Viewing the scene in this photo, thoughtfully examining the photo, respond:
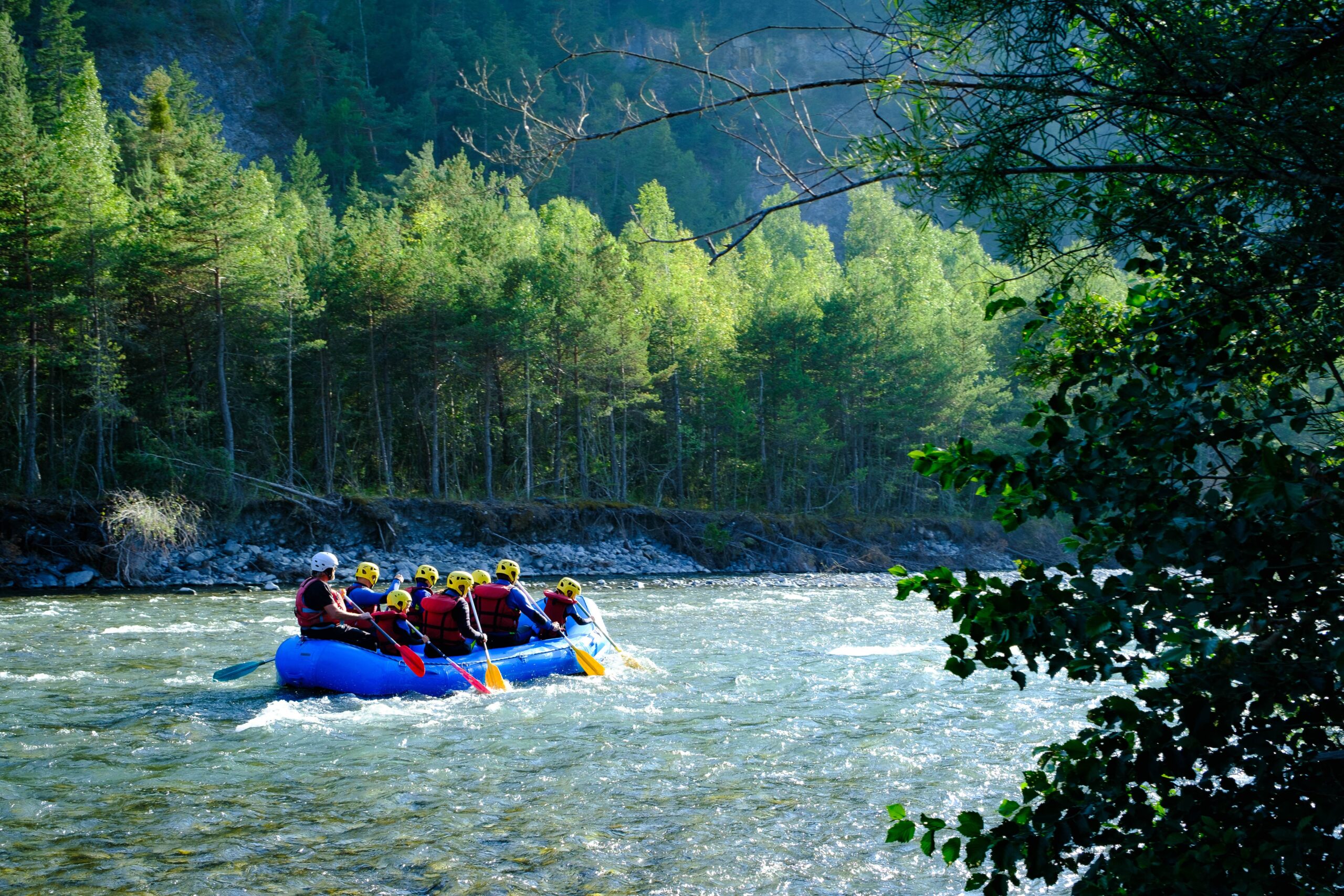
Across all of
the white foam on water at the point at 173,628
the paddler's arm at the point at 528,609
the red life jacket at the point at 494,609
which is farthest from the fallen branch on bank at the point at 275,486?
the paddler's arm at the point at 528,609

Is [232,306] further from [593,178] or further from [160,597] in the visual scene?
[593,178]

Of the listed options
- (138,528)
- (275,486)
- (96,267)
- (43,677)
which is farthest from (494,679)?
(96,267)

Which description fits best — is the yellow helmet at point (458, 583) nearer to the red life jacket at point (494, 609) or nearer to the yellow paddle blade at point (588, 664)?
the red life jacket at point (494, 609)

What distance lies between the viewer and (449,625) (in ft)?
38.5

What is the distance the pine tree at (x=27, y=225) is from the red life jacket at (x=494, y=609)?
58.1ft

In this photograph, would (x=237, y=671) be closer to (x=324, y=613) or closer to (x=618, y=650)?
(x=324, y=613)

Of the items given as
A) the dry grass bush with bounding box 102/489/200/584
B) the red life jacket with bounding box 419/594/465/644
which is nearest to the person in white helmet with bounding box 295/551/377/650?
the red life jacket with bounding box 419/594/465/644

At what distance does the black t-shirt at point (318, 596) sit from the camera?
10820 millimetres

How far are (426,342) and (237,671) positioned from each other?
2144 cm

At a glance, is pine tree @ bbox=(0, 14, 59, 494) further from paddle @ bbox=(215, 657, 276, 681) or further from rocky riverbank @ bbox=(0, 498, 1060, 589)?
paddle @ bbox=(215, 657, 276, 681)

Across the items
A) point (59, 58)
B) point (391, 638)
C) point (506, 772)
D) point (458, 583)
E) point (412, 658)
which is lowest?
point (506, 772)

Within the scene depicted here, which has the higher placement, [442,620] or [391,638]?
[442,620]

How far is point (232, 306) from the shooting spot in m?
27.9

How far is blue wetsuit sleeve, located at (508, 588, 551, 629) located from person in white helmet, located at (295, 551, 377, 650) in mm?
1864
